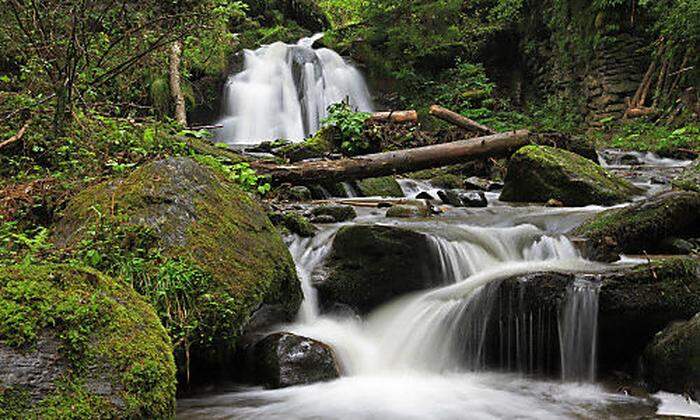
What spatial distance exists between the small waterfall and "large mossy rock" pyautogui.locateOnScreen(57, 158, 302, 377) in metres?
2.04

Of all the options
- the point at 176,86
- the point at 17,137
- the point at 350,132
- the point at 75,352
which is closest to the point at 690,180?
the point at 350,132

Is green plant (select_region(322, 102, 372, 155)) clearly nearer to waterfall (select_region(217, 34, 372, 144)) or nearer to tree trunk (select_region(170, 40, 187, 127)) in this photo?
tree trunk (select_region(170, 40, 187, 127))

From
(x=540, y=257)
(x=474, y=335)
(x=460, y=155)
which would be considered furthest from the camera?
(x=460, y=155)

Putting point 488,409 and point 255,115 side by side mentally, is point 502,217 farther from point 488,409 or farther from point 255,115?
point 255,115

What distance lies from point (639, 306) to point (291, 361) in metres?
2.48

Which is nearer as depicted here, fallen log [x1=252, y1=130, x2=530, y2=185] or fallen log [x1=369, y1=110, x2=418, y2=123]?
fallen log [x1=252, y1=130, x2=530, y2=185]

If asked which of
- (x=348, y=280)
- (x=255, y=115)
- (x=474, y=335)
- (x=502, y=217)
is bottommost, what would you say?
(x=474, y=335)

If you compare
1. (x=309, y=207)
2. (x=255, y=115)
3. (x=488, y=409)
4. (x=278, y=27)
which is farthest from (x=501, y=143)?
(x=278, y=27)

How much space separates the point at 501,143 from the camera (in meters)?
9.55

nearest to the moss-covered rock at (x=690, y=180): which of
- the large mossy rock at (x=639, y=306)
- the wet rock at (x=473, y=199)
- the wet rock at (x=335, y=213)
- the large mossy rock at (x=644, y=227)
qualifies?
the large mossy rock at (x=644, y=227)

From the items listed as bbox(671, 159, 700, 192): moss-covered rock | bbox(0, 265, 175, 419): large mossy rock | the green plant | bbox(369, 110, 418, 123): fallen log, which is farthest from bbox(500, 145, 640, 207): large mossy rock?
bbox(0, 265, 175, 419): large mossy rock

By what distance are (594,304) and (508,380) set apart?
0.83 metres

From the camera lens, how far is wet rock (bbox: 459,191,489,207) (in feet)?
25.8

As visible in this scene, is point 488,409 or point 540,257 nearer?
point 488,409
